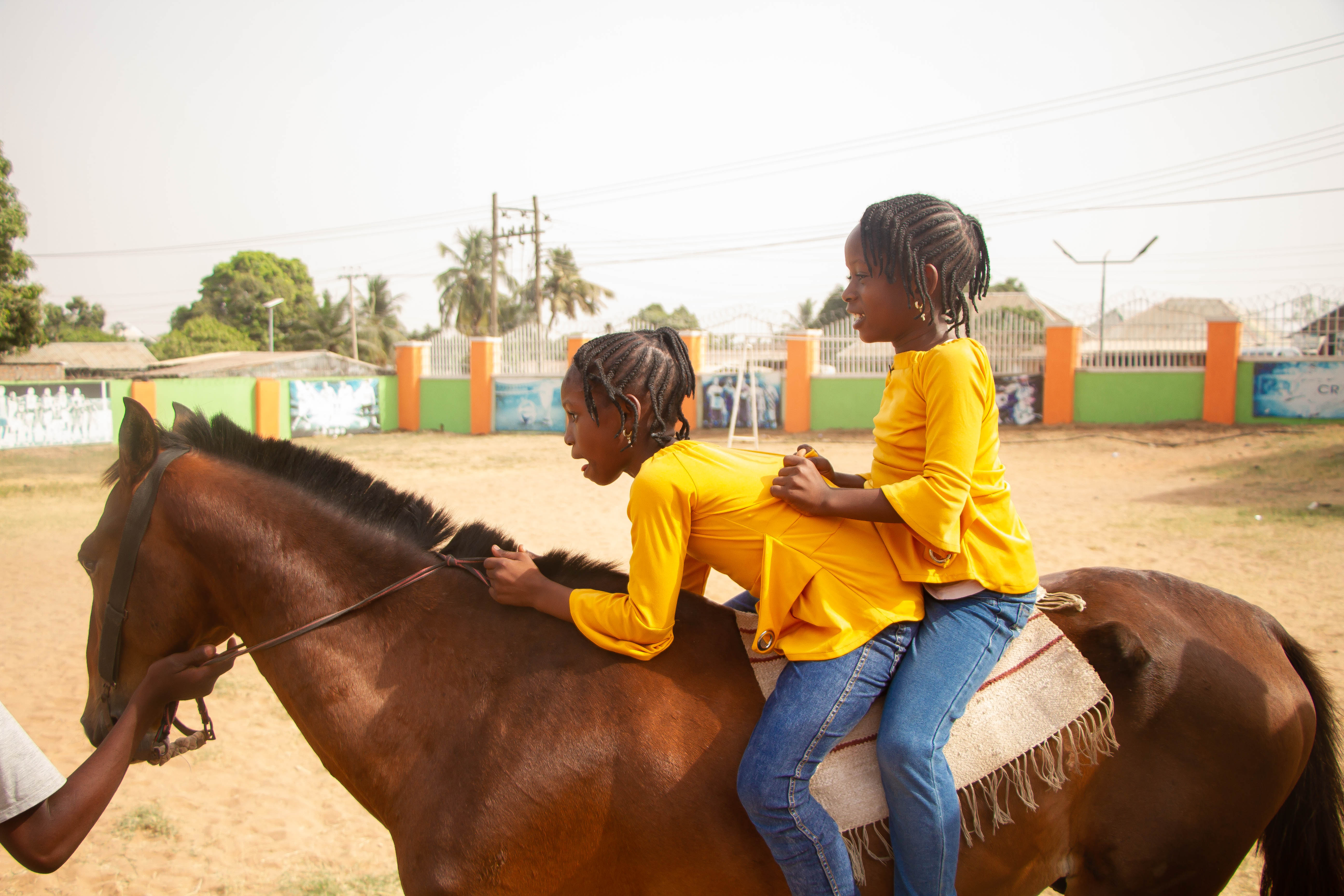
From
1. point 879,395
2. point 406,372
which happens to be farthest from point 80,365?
point 879,395

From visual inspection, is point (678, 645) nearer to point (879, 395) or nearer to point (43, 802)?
point (43, 802)

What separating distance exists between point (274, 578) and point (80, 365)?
49.0m

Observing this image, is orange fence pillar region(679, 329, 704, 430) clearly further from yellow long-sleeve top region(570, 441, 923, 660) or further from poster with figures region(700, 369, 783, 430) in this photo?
yellow long-sleeve top region(570, 441, 923, 660)

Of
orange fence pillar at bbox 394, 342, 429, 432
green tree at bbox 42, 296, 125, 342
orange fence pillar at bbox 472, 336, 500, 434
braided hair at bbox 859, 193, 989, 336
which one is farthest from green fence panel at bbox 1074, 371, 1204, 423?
green tree at bbox 42, 296, 125, 342

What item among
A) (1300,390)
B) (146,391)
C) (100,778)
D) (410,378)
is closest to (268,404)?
(146,391)

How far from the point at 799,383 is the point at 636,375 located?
885 inches

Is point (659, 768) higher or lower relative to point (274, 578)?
lower

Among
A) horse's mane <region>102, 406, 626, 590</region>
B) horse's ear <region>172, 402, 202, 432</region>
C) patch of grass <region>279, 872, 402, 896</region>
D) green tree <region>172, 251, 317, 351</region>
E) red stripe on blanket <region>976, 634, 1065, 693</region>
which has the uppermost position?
green tree <region>172, 251, 317, 351</region>

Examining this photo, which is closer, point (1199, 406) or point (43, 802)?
point (43, 802)

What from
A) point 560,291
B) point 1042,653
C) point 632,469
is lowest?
point 1042,653

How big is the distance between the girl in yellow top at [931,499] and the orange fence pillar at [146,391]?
23220 mm

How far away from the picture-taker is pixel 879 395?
23.8 meters

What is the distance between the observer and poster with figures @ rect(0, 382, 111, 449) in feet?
62.6

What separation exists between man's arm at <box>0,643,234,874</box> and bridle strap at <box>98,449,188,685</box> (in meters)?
0.12
